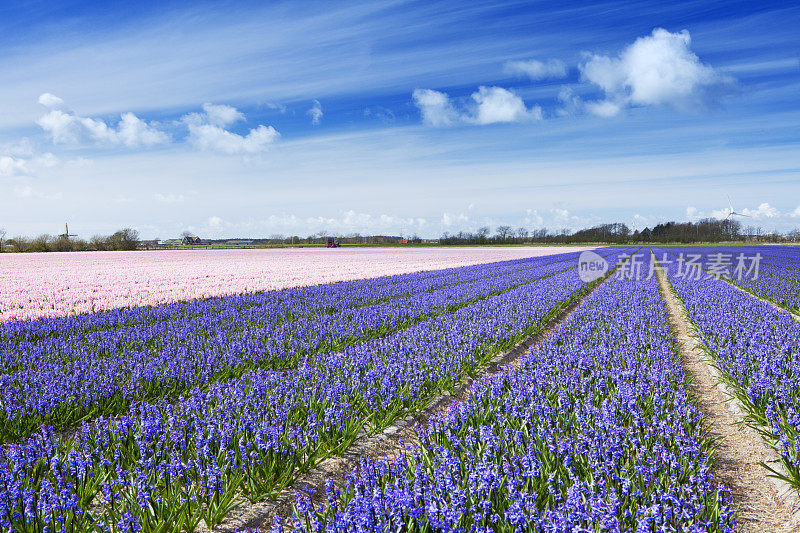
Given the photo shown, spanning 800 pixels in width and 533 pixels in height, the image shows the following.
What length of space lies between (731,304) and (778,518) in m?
11.3

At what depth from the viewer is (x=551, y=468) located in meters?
4.06

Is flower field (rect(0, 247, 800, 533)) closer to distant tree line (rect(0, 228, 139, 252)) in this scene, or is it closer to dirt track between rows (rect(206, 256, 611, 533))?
dirt track between rows (rect(206, 256, 611, 533))

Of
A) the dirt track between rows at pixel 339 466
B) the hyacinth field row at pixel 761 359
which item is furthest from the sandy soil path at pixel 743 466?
the dirt track between rows at pixel 339 466

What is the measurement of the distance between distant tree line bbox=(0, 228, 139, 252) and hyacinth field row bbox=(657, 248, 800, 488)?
79378mm

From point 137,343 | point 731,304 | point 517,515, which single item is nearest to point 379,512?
point 517,515

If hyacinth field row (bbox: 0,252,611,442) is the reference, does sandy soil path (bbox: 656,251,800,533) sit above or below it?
below

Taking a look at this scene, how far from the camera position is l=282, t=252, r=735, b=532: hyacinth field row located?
3.05 m

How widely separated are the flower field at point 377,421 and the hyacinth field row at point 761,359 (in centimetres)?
5

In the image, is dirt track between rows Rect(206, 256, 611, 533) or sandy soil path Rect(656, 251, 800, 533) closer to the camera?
dirt track between rows Rect(206, 256, 611, 533)

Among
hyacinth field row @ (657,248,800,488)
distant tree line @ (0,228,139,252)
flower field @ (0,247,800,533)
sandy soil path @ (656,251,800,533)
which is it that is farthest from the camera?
distant tree line @ (0,228,139,252)

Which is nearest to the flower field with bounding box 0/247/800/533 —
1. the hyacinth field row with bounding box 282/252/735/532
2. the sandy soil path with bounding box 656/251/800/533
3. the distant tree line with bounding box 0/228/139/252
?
the hyacinth field row with bounding box 282/252/735/532

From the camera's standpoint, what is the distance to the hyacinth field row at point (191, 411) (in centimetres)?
366

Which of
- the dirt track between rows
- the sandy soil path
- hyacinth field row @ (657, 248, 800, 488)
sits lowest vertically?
the sandy soil path

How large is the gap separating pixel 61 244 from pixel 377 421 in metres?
79.0
